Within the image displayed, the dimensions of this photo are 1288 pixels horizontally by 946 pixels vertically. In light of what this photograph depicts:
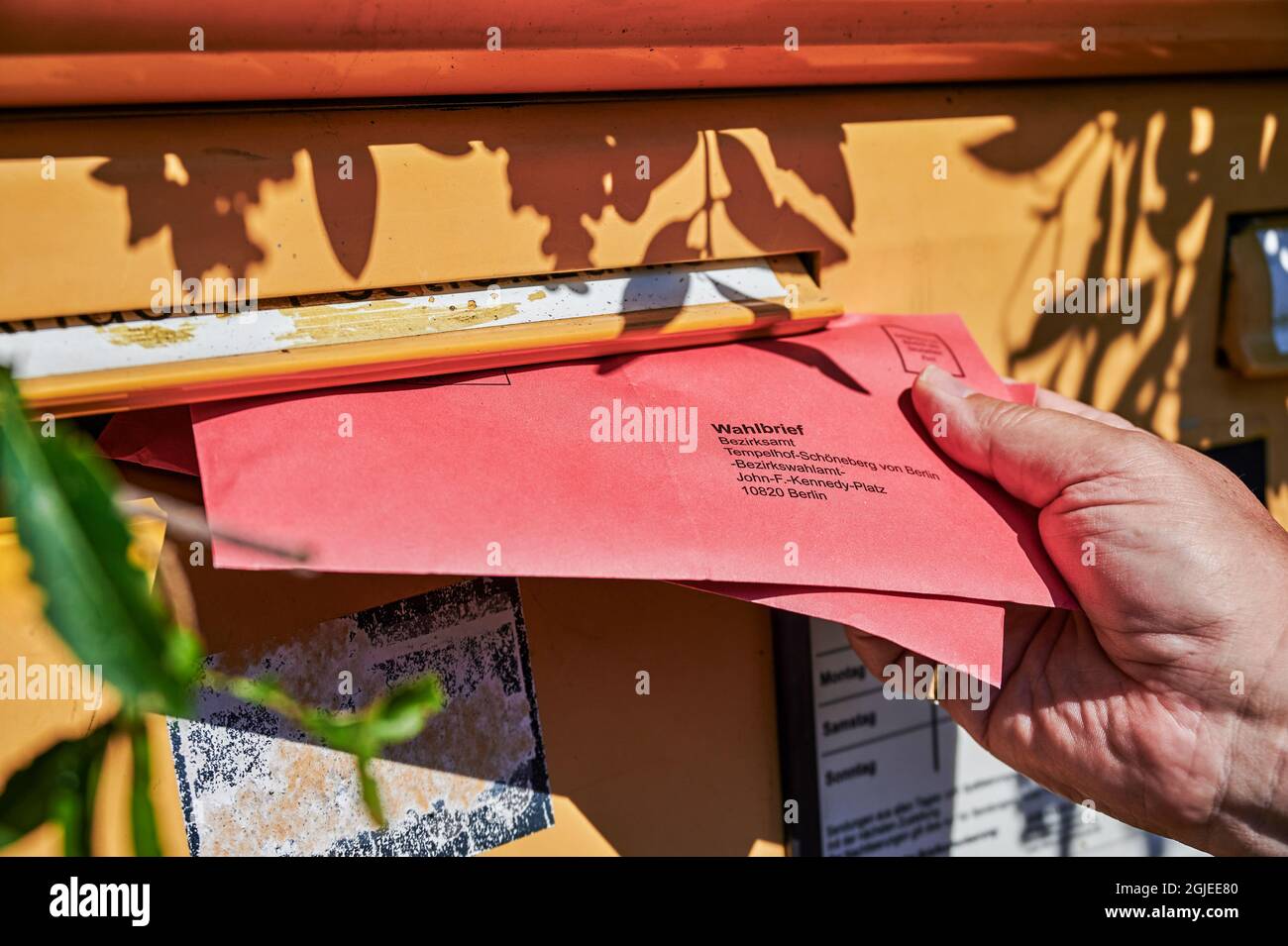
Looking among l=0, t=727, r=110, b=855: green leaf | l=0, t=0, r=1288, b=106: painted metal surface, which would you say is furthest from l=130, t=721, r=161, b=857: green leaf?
l=0, t=0, r=1288, b=106: painted metal surface

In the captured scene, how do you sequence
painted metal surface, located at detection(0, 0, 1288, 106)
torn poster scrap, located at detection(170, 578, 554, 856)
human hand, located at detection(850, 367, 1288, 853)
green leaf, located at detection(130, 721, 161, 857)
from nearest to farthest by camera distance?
green leaf, located at detection(130, 721, 161, 857)
painted metal surface, located at detection(0, 0, 1288, 106)
torn poster scrap, located at detection(170, 578, 554, 856)
human hand, located at detection(850, 367, 1288, 853)

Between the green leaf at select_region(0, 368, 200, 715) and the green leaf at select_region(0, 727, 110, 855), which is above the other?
the green leaf at select_region(0, 368, 200, 715)

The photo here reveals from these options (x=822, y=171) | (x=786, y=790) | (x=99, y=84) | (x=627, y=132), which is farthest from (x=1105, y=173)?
(x=99, y=84)

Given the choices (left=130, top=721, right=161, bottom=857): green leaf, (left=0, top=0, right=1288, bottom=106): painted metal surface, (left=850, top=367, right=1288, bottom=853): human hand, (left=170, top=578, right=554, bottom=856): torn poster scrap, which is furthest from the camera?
(left=850, top=367, right=1288, bottom=853): human hand

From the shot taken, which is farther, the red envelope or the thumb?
the thumb

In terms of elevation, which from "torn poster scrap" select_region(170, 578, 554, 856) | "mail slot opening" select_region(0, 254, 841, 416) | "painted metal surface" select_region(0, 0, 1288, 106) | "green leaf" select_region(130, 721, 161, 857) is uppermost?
"painted metal surface" select_region(0, 0, 1288, 106)

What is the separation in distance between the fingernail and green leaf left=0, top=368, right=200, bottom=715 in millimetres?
1003

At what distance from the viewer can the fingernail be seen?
1.22m

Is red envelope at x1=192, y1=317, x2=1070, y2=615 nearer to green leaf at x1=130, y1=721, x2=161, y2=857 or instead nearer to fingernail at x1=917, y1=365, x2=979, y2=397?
fingernail at x1=917, y1=365, x2=979, y2=397

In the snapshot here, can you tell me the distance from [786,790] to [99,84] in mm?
1199

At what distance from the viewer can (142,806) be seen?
1.36ft

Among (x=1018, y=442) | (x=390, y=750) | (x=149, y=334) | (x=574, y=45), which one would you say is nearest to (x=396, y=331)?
(x=149, y=334)

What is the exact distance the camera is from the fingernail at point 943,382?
1222 mm
